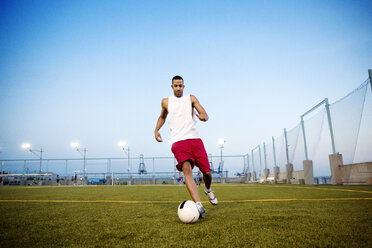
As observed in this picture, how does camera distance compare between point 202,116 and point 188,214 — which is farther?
point 202,116

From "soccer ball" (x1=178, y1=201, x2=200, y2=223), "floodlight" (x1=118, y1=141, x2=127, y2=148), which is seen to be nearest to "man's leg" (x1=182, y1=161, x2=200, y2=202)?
"soccer ball" (x1=178, y1=201, x2=200, y2=223)

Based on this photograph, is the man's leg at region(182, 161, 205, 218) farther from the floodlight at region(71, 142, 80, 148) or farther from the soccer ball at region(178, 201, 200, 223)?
the floodlight at region(71, 142, 80, 148)

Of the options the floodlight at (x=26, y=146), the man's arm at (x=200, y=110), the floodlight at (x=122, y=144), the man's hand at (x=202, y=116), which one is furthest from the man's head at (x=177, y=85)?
the floodlight at (x=26, y=146)

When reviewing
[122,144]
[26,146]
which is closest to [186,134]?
[122,144]

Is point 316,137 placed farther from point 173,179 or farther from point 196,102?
point 173,179

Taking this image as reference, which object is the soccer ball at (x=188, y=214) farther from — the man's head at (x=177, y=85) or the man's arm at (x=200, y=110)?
the man's head at (x=177, y=85)

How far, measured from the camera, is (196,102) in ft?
11.3

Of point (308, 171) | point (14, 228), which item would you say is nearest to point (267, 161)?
point (308, 171)

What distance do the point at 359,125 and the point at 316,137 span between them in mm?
3680

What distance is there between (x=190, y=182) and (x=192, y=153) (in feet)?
1.35

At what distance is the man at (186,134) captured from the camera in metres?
3.08

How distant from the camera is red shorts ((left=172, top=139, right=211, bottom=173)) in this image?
10.2ft

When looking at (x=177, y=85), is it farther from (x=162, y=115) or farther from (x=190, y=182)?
(x=190, y=182)

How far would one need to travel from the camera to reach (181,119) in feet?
10.9
